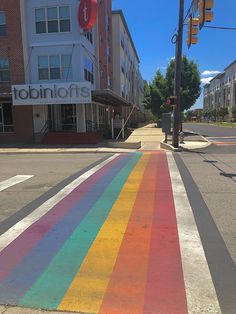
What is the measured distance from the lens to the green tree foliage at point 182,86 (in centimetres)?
3831

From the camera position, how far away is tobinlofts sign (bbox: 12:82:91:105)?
2336 centimetres

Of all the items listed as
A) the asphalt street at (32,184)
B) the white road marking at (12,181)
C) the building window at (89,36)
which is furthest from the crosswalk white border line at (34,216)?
the building window at (89,36)

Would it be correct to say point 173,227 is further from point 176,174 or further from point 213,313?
point 176,174

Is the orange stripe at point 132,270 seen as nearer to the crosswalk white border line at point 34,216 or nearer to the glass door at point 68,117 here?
the crosswalk white border line at point 34,216

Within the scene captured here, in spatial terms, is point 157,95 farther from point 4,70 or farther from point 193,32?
point 193,32

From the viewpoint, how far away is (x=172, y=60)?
40.3 metres

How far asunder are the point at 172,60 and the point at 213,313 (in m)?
38.9

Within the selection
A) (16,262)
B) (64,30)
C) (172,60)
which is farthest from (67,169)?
(172,60)

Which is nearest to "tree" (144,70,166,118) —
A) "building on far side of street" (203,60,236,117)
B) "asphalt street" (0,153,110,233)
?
"asphalt street" (0,153,110,233)

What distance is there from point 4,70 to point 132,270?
78.9 feet

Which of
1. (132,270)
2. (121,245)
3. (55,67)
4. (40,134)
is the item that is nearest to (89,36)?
(55,67)

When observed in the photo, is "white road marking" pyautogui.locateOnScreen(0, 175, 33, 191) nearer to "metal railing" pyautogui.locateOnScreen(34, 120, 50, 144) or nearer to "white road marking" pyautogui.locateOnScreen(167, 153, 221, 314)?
"white road marking" pyautogui.locateOnScreen(167, 153, 221, 314)

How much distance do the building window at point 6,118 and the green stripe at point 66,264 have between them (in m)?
20.2

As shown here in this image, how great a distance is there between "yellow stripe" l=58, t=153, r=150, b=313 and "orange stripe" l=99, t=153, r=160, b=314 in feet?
0.28
